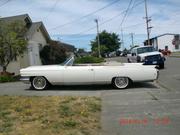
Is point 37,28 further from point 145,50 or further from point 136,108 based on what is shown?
point 136,108

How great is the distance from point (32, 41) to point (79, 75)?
17.9m

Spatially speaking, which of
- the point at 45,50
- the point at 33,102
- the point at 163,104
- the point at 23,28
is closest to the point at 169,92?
the point at 163,104

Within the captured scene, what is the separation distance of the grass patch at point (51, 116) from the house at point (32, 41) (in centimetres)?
1672

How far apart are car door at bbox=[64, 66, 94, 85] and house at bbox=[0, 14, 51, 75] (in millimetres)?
14613

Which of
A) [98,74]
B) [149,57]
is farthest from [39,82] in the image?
[149,57]

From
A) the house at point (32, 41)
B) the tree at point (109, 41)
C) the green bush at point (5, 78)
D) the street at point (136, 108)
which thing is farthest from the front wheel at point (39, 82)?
the tree at point (109, 41)

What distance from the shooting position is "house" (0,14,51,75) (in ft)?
88.9

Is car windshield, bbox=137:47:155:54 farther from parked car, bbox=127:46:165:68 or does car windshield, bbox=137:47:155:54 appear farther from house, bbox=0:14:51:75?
house, bbox=0:14:51:75

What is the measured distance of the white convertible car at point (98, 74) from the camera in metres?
12.7

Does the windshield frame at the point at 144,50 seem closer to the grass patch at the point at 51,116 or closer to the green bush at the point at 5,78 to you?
the green bush at the point at 5,78

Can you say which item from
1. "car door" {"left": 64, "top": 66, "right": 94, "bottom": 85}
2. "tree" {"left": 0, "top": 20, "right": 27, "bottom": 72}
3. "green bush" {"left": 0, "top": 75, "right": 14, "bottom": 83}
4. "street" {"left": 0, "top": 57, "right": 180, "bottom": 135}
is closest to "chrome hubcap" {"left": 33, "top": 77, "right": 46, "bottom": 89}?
"street" {"left": 0, "top": 57, "right": 180, "bottom": 135}

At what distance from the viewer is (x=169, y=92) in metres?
11.4

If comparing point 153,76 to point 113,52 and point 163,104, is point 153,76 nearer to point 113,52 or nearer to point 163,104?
point 163,104

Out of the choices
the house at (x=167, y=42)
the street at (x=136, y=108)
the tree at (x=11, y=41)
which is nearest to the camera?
the street at (x=136, y=108)
